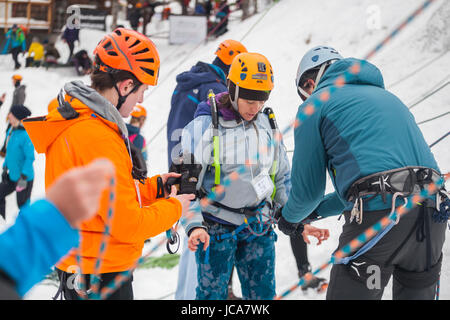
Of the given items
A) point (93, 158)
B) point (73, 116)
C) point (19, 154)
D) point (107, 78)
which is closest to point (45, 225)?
point (93, 158)

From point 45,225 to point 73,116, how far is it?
1.18 m

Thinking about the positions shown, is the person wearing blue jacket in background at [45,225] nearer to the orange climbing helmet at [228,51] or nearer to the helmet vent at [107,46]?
the helmet vent at [107,46]

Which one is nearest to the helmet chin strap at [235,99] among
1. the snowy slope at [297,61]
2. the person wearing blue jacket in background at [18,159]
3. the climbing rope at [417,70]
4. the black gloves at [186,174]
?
the black gloves at [186,174]

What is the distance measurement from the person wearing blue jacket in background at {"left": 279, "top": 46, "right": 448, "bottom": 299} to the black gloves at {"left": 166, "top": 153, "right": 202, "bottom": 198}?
71 cm

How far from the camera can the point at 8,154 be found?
21.1 ft

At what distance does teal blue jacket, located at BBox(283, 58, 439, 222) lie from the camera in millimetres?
1997

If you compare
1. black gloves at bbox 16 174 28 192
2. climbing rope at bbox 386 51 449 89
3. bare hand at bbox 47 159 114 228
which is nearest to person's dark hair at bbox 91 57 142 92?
bare hand at bbox 47 159 114 228

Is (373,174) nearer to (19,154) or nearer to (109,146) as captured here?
(109,146)

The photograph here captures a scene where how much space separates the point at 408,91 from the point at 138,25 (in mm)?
13526

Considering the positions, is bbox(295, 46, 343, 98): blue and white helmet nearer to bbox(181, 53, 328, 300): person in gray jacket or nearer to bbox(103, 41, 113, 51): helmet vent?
bbox(181, 53, 328, 300): person in gray jacket

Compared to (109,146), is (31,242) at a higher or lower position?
higher

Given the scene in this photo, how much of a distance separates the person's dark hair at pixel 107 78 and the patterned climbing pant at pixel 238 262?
1277mm

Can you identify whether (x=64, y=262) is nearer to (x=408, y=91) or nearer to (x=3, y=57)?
(x=408, y=91)

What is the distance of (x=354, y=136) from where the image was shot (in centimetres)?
204
